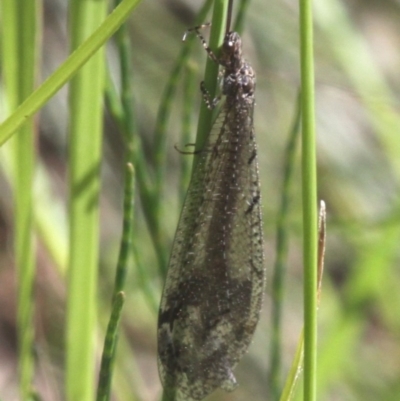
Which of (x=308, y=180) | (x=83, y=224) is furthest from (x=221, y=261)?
(x=308, y=180)

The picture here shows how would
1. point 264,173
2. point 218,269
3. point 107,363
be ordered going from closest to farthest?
point 107,363
point 218,269
point 264,173

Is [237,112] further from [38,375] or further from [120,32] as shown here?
[38,375]

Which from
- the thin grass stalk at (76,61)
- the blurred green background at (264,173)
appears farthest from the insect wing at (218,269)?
the blurred green background at (264,173)

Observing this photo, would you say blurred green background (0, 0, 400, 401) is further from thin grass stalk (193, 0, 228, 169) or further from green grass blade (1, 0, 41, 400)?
thin grass stalk (193, 0, 228, 169)

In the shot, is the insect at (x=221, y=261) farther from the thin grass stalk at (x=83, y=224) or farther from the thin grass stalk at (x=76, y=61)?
the thin grass stalk at (x=76, y=61)

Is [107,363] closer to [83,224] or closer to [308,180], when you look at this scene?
[83,224]

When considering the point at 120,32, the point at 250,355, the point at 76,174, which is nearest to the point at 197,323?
the point at 76,174
